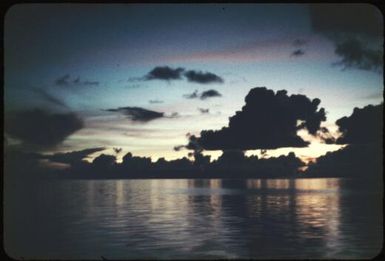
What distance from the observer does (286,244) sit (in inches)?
2244

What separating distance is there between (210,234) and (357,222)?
3125cm

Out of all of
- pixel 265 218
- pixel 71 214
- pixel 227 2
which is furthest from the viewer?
pixel 71 214

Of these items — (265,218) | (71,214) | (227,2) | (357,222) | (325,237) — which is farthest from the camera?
(71,214)

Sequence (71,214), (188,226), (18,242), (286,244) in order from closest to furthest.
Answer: (286,244) → (18,242) → (188,226) → (71,214)

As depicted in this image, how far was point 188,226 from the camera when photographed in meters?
75.0

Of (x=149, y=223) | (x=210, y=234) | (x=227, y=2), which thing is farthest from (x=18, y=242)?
(x=227, y=2)

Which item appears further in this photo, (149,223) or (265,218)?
(265,218)

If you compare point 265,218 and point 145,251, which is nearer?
point 145,251

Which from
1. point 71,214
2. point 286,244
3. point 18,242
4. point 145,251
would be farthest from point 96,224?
point 286,244

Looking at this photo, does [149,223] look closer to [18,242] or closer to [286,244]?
[18,242]

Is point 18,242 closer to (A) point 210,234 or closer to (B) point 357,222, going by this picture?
(A) point 210,234

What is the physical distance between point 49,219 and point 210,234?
42884 mm

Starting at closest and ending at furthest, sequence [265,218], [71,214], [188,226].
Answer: [188,226] → [265,218] → [71,214]

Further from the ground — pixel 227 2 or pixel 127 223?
pixel 227 2
